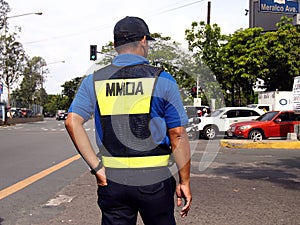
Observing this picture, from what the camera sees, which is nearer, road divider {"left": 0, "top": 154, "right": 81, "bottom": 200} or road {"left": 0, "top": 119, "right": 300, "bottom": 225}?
road {"left": 0, "top": 119, "right": 300, "bottom": 225}

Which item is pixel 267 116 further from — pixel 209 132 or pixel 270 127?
pixel 209 132

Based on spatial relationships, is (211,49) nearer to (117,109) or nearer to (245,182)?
(245,182)

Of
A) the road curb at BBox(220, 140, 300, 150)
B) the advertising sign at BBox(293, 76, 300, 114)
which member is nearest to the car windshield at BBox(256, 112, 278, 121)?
the advertising sign at BBox(293, 76, 300, 114)

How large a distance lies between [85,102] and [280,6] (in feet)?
31.9

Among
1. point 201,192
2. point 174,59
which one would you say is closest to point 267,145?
point 201,192

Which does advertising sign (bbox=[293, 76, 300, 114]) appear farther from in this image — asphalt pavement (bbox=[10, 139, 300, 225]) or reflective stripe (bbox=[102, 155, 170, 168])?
reflective stripe (bbox=[102, 155, 170, 168])

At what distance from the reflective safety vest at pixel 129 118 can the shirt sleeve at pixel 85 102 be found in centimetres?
4

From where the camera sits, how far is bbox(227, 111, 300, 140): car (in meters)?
16.7

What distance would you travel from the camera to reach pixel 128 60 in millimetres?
2754

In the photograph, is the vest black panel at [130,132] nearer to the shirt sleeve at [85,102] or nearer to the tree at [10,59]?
the shirt sleeve at [85,102]

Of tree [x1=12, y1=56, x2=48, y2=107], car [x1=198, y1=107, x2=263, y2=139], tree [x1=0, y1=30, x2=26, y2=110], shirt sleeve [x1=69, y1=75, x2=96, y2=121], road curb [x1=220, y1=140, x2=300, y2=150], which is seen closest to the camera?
shirt sleeve [x1=69, y1=75, x2=96, y2=121]

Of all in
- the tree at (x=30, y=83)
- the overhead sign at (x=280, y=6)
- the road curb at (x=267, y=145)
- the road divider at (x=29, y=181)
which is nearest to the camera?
the road divider at (x=29, y=181)

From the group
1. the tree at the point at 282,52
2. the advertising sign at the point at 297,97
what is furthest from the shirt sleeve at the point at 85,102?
the tree at the point at 282,52

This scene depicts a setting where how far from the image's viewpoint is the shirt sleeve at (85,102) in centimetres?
271
